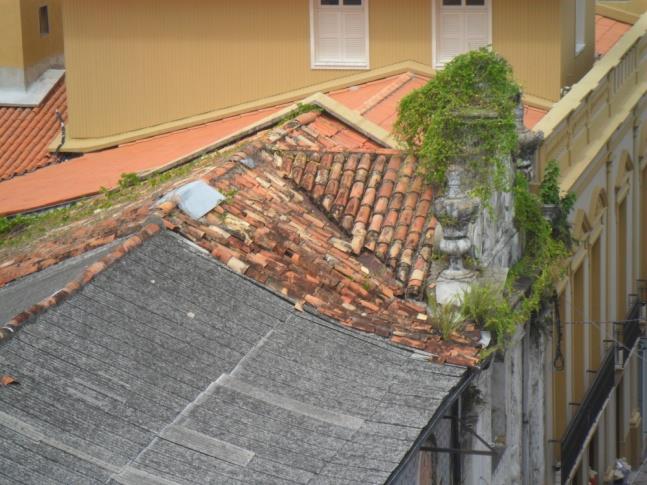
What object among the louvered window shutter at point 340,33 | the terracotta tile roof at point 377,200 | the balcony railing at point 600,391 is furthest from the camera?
the louvered window shutter at point 340,33

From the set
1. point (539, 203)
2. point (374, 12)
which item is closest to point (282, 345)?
point (539, 203)

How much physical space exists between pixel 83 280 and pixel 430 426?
147 inches

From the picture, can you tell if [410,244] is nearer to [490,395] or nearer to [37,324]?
[490,395]

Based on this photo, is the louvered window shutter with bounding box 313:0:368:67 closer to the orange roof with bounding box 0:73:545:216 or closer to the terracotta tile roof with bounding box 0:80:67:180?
the orange roof with bounding box 0:73:545:216

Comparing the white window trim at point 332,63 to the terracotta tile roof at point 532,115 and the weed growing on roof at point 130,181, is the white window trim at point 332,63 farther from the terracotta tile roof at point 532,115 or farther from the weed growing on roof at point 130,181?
the weed growing on roof at point 130,181

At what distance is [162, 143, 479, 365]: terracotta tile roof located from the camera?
19125mm

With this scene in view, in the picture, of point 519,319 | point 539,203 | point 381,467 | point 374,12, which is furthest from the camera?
point 374,12

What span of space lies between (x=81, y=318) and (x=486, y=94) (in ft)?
21.7

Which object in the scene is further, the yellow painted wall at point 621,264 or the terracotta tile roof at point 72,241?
the yellow painted wall at point 621,264

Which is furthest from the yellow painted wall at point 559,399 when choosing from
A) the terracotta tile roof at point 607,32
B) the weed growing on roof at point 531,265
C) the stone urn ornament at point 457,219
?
the terracotta tile roof at point 607,32

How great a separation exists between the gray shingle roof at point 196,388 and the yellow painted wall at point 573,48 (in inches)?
552

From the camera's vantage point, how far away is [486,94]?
21.5 metres

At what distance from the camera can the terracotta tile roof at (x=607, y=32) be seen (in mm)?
38562

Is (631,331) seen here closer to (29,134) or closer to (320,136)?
(29,134)
